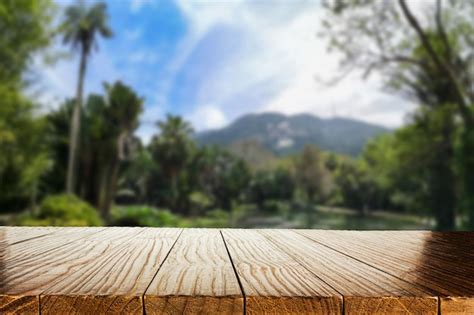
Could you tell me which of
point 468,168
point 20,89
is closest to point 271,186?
point 20,89

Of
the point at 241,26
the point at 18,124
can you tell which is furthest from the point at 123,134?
the point at 241,26

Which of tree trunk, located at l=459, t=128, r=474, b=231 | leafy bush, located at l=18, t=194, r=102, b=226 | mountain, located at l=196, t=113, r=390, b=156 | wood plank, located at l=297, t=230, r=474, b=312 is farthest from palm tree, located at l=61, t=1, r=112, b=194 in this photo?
wood plank, located at l=297, t=230, r=474, b=312

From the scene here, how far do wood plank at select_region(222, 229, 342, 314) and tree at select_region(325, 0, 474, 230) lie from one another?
9085 millimetres

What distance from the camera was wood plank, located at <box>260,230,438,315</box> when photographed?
412 mm

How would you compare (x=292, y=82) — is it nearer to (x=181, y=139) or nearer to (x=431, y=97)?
(x=181, y=139)

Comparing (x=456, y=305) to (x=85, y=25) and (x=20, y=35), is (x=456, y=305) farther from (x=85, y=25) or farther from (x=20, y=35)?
(x=85, y=25)

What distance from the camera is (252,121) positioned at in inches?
1185

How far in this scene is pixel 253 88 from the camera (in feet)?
112

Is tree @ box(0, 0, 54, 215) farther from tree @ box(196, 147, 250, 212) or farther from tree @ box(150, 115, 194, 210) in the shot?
tree @ box(196, 147, 250, 212)

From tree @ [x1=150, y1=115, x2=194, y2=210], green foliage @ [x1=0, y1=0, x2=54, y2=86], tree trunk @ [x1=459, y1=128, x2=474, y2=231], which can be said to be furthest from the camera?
tree @ [x1=150, y1=115, x2=194, y2=210]

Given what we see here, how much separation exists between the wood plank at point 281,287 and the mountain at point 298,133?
22345 millimetres

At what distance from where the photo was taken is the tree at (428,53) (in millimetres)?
10031

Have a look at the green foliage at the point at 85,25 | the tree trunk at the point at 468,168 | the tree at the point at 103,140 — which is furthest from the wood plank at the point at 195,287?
the tree at the point at 103,140

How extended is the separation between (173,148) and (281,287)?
67.5ft
